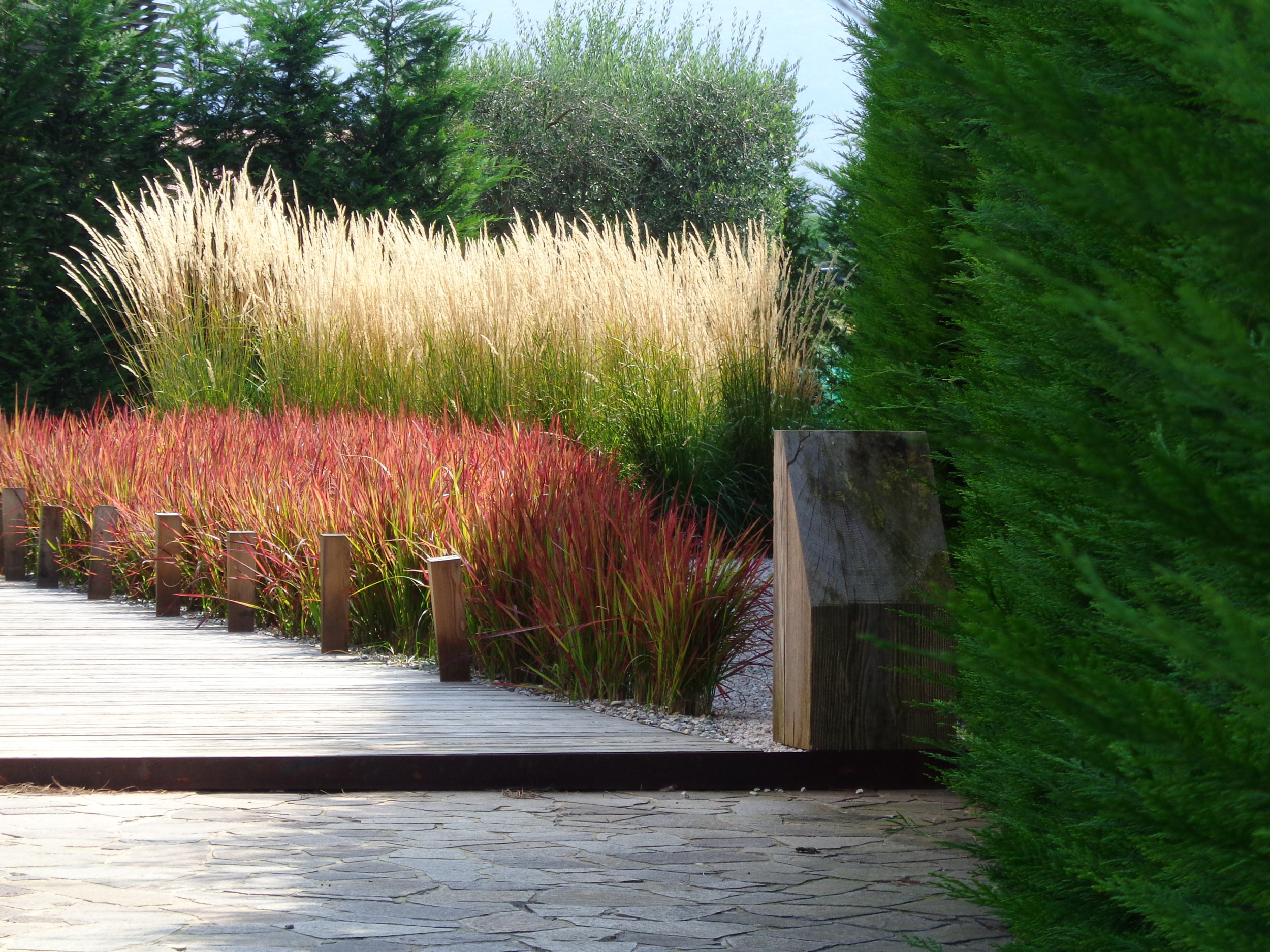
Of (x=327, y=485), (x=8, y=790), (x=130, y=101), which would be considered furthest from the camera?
(x=130, y=101)

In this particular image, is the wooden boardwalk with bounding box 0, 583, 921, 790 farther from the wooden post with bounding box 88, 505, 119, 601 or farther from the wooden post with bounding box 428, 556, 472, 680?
the wooden post with bounding box 88, 505, 119, 601

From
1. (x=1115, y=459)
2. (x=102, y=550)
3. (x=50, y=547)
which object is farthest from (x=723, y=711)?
(x=50, y=547)

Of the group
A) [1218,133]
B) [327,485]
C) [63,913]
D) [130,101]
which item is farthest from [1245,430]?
[130,101]

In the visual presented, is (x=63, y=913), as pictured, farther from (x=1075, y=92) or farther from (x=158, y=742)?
(x=1075, y=92)

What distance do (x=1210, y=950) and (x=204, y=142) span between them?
52.9ft

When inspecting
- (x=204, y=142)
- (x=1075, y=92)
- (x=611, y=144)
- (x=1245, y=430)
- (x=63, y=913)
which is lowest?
(x=63, y=913)

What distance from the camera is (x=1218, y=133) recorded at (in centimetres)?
108

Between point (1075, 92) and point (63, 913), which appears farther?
point (63, 913)

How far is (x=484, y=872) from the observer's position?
8.40 ft

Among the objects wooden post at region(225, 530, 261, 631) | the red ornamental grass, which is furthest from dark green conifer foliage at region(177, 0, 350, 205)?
wooden post at region(225, 530, 261, 631)

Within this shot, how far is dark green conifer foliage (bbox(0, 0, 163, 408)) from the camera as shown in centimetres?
1304

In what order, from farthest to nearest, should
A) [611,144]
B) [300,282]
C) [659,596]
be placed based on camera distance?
[611,144] < [300,282] < [659,596]

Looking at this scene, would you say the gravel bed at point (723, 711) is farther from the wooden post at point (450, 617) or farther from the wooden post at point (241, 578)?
the wooden post at point (241, 578)

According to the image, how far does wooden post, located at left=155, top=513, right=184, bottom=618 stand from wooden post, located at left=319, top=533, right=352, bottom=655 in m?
1.34
